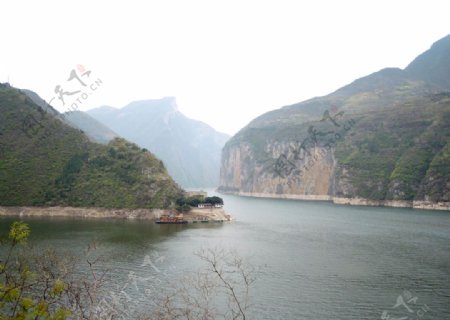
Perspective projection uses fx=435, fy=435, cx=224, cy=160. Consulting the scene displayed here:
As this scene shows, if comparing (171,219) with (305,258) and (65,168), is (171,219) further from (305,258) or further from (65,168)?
(305,258)

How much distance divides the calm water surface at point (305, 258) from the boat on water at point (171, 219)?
3692 mm

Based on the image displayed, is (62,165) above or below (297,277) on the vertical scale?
above

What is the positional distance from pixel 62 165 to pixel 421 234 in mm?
85832

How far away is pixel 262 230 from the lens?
93.0 meters

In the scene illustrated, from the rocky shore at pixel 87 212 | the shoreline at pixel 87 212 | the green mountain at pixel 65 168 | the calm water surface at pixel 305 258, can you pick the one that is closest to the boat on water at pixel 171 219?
the shoreline at pixel 87 212

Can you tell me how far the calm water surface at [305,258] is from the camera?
39.0 m

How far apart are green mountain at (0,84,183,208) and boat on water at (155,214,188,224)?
5.15 m

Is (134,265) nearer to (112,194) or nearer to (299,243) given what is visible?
(299,243)

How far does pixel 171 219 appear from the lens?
3927 inches

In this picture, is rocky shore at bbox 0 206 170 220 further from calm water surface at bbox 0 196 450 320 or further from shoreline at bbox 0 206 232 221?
calm water surface at bbox 0 196 450 320

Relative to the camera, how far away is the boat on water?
98669 mm

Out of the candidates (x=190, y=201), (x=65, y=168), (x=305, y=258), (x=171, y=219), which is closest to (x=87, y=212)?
(x=65, y=168)

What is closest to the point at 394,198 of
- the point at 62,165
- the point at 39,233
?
the point at 62,165

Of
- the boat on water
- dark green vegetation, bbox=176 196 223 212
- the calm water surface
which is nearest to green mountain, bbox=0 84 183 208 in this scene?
dark green vegetation, bbox=176 196 223 212
